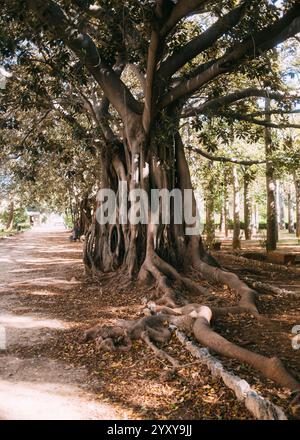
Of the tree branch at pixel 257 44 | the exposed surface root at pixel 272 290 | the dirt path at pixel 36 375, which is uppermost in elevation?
the tree branch at pixel 257 44

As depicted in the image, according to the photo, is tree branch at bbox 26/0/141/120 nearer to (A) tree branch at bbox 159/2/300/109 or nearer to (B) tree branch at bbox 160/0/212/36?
(B) tree branch at bbox 160/0/212/36

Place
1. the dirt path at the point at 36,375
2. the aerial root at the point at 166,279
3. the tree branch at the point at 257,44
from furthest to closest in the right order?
1. the aerial root at the point at 166,279
2. the tree branch at the point at 257,44
3. the dirt path at the point at 36,375

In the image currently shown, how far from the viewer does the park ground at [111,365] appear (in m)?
3.99

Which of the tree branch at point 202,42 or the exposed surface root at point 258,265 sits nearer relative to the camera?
the tree branch at point 202,42

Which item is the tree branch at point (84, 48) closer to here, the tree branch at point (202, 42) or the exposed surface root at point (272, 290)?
the tree branch at point (202, 42)

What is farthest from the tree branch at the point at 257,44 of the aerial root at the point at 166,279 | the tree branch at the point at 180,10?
the aerial root at the point at 166,279

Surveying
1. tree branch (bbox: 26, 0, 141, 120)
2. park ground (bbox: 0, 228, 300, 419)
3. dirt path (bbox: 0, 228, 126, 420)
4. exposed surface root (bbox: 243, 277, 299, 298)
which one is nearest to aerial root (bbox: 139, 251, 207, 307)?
park ground (bbox: 0, 228, 300, 419)

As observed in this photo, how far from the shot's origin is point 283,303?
7.88 m

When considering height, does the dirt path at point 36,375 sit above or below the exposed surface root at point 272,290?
below

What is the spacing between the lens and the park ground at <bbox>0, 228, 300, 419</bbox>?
13.1 feet

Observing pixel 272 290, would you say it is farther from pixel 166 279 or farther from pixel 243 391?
pixel 243 391

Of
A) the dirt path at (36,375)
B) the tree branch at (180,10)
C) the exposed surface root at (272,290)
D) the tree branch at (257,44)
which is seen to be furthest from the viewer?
the exposed surface root at (272,290)
